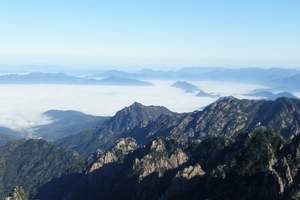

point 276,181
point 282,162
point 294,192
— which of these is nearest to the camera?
point 294,192

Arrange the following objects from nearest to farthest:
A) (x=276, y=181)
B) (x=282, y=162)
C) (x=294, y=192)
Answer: (x=294, y=192) → (x=276, y=181) → (x=282, y=162)

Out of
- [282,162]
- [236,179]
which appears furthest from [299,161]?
[236,179]

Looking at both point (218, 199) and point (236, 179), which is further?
point (236, 179)

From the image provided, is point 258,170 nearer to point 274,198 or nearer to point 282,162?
point 282,162

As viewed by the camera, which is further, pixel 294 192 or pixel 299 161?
pixel 299 161

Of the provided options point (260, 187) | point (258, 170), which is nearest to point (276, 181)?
point (260, 187)

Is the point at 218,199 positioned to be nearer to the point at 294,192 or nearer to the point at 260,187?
the point at 260,187

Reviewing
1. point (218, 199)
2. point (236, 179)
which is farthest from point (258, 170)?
point (218, 199)

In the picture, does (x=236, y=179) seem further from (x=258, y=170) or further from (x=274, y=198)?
(x=274, y=198)
